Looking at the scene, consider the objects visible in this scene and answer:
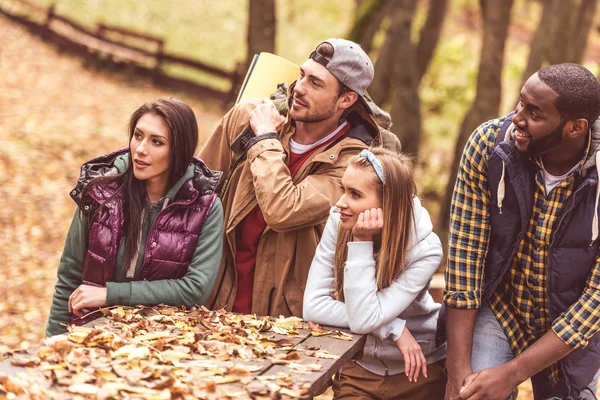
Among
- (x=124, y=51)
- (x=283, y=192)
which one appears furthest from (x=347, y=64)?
Result: (x=124, y=51)

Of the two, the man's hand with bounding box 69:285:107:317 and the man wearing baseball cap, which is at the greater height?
the man wearing baseball cap

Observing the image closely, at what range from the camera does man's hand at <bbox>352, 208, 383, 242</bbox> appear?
3590 mm

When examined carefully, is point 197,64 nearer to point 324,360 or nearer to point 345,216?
point 345,216

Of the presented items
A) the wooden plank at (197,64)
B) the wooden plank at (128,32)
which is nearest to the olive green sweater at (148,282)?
the wooden plank at (197,64)

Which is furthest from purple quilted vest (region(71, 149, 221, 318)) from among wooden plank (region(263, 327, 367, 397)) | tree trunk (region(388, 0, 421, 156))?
A: tree trunk (region(388, 0, 421, 156))

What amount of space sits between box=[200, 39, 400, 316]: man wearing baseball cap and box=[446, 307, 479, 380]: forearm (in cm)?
83

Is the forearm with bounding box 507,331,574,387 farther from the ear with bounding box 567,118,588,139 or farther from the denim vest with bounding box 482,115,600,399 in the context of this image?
the ear with bounding box 567,118,588,139

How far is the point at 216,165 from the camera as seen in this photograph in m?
4.60

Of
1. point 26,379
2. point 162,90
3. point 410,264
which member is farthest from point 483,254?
point 162,90

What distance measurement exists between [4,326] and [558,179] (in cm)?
538

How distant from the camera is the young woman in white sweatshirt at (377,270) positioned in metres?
3.62

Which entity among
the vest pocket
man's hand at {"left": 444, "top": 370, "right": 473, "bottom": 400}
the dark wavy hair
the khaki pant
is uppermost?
the dark wavy hair

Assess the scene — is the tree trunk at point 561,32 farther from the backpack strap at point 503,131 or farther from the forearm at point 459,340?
the forearm at point 459,340

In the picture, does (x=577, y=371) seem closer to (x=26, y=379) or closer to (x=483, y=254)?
(x=483, y=254)
